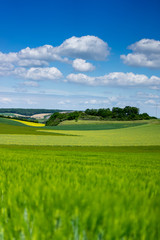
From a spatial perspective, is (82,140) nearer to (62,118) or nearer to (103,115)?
(62,118)

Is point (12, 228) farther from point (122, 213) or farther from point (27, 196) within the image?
point (122, 213)

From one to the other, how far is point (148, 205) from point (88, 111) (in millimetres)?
118951

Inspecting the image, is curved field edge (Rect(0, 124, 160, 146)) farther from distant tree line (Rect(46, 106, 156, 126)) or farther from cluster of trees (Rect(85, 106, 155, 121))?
cluster of trees (Rect(85, 106, 155, 121))

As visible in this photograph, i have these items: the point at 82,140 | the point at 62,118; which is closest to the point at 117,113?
the point at 62,118

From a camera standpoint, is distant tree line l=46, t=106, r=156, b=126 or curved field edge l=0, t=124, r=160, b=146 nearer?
curved field edge l=0, t=124, r=160, b=146

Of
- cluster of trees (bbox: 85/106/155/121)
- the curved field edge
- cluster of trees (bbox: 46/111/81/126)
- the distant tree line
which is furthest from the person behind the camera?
cluster of trees (bbox: 85/106/155/121)

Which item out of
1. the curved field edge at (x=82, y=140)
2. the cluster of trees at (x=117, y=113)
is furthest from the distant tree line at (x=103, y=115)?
the curved field edge at (x=82, y=140)

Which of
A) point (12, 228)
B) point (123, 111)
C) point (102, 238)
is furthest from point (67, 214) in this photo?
point (123, 111)

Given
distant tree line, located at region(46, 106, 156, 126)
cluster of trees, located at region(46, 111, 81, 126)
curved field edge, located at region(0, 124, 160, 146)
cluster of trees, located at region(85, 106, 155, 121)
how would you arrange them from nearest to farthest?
curved field edge, located at region(0, 124, 160, 146) < cluster of trees, located at region(46, 111, 81, 126) < distant tree line, located at region(46, 106, 156, 126) < cluster of trees, located at region(85, 106, 155, 121)

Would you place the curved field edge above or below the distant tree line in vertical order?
below

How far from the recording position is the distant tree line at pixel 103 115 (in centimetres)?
10575

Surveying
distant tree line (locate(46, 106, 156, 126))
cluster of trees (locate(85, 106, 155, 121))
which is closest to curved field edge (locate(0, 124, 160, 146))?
distant tree line (locate(46, 106, 156, 126))

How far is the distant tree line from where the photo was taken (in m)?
106

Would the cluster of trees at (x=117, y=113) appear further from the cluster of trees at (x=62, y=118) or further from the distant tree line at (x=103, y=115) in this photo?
the cluster of trees at (x=62, y=118)
